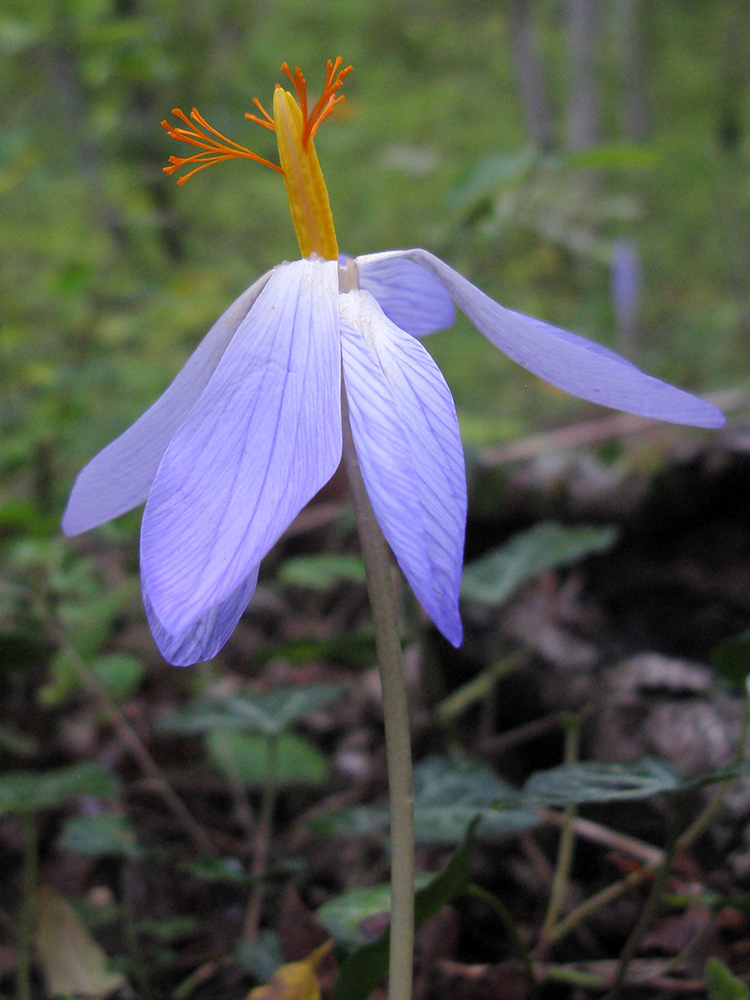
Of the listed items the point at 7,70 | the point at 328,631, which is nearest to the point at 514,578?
the point at 328,631

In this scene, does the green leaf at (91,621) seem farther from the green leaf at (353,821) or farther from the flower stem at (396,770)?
the flower stem at (396,770)

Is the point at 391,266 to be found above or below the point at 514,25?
below

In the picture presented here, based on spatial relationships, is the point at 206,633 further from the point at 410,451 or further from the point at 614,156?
the point at 614,156

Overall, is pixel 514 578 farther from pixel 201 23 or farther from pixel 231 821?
pixel 201 23

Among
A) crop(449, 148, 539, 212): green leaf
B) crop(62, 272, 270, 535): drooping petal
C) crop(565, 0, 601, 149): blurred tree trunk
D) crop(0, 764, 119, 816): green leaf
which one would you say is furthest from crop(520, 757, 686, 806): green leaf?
crop(565, 0, 601, 149): blurred tree trunk

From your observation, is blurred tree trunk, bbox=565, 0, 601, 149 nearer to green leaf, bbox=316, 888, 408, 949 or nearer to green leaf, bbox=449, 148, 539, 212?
green leaf, bbox=449, 148, 539, 212

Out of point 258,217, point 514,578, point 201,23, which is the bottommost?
point 514,578
